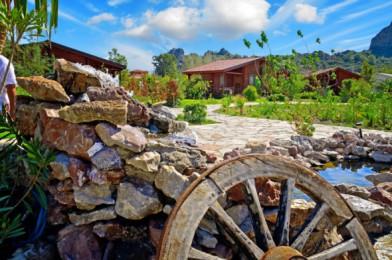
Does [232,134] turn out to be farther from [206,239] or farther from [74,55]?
[74,55]

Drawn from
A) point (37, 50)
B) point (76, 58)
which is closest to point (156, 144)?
point (37, 50)

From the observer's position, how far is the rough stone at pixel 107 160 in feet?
6.93

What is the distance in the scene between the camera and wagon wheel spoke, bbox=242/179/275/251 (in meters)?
1.82

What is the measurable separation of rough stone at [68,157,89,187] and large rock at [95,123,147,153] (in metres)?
0.25

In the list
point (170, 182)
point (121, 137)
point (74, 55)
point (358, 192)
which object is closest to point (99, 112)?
point (121, 137)

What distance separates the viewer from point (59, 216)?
7.71 ft

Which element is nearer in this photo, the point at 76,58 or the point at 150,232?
the point at 150,232

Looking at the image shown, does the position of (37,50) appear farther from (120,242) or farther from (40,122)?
(120,242)

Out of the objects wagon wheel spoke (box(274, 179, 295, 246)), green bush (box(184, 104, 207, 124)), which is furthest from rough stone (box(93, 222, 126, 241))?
green bush (box(184, 104, 207, 124))

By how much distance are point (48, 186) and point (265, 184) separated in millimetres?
1689

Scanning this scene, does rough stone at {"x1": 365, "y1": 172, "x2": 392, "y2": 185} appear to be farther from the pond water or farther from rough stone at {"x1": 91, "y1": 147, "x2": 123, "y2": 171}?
rough stone at {"x1": 91, "y1": 147, "x2": 123, "y2": 171}

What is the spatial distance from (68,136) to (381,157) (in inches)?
229

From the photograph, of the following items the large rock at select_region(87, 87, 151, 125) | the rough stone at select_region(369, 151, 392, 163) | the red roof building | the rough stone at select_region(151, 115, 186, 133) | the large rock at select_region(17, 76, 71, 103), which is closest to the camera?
the large rock at select_region(17, 76, 71, 103)

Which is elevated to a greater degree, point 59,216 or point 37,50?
point 37,50
